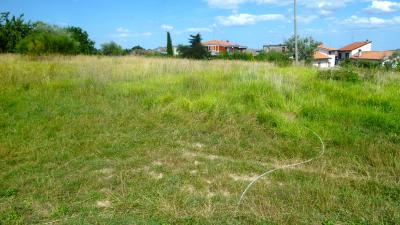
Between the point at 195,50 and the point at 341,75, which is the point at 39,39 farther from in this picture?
the point at 195,50

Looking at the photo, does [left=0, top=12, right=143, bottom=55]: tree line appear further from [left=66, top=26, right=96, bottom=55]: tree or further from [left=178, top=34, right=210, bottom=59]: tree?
[left=178, top=34, right=210, bottom=59]: tree

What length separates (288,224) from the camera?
8.27 feet

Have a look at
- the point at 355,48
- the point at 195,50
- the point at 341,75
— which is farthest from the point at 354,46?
the point at 341,75

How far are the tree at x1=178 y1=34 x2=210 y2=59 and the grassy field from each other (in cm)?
2959

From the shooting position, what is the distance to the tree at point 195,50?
3697 centimetres

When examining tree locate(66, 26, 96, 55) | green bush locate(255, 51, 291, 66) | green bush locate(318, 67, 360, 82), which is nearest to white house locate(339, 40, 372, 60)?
green bush locate(255, 51, 291, 66)

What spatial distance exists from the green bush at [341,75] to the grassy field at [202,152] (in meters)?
0.38

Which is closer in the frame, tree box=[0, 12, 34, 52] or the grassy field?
the grassy field

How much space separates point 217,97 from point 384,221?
13.8 feet

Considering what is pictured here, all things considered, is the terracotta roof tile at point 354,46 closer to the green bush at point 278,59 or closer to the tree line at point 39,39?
the green bush at point 278,59

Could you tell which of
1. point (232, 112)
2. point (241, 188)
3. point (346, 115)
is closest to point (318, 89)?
point (346, 115)

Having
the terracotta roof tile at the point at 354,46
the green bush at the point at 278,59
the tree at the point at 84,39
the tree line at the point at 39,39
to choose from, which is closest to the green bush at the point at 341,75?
the green bush at the point at 278,59

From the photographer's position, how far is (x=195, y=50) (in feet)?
124

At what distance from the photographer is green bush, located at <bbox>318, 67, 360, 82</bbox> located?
763cm
